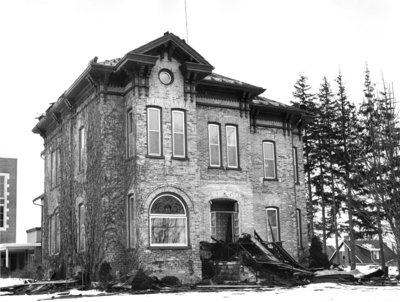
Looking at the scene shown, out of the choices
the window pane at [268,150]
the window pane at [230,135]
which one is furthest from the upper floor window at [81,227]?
the window pane at [268,150]

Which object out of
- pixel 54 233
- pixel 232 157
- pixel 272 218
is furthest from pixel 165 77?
pixel 54 233

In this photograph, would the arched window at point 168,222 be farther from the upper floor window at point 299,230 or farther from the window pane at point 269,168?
the upper floor window at point 299,230

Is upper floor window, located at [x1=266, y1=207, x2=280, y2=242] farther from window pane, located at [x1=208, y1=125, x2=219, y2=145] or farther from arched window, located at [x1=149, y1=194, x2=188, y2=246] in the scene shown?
arched window, located at [x1=149, y1=194, x2=188, y2=246]

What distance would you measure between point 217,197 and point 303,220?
285 inches

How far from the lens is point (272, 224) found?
31.0 metres

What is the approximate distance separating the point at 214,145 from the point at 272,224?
18.1ft

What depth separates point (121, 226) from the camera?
25.7 meters

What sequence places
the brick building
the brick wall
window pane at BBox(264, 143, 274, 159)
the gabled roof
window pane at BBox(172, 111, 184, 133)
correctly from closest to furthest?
the brick wall
the brick building
the gabled roof
window pane at BBox(172, 111, 184, 133)
window pane at BBox(264, 143, 274, 159)

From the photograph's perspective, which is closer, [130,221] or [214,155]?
[130,221]

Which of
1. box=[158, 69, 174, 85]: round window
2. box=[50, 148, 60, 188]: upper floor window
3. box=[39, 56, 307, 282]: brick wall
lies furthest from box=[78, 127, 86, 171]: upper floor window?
box=[158, 69, 174, 85]: round window

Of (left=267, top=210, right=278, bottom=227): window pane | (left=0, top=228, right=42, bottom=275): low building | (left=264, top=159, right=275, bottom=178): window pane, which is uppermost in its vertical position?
(left=264, top=159, right=275, bottom=178): window pane

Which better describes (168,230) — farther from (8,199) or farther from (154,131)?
(8,199)

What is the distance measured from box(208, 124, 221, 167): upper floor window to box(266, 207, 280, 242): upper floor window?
444cm

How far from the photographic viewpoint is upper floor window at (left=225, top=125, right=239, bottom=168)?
28719mm
